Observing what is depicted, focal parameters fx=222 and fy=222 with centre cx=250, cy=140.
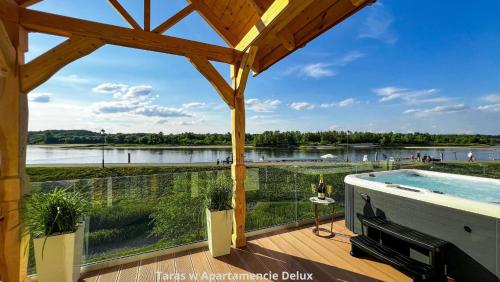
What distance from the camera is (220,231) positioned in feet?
9.09

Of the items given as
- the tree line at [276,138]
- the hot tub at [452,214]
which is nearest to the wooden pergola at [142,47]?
the hot tub at [452,214]

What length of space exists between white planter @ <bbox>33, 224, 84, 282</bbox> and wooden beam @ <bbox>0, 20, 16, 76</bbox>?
4.95 feet

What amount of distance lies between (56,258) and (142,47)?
2.28m

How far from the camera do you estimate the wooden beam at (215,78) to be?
2.83m

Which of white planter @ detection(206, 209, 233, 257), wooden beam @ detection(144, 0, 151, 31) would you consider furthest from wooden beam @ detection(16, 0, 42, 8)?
white planter @ detection(206, 209, 233, 257)

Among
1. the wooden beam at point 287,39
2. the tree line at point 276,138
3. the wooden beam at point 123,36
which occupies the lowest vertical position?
the tree line at point 276,138

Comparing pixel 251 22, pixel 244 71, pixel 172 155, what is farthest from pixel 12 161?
pixel 172 155

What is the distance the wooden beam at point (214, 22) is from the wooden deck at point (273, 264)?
112 inches

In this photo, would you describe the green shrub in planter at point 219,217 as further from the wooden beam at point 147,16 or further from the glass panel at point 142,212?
the wooden beam at point 147,16

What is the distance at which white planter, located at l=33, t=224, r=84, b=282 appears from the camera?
77.5 inches

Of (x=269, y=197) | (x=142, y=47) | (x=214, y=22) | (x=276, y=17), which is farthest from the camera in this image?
(x=269, y=197)

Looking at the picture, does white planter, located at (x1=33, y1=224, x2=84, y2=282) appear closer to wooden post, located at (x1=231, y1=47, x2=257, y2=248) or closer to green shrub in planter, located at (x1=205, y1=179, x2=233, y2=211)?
green shrub in planter, located at (x1=205, y1=179, x2=233, y2=211)

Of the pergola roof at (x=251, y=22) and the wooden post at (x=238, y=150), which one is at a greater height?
the pergola roof at (x=251, y=22)

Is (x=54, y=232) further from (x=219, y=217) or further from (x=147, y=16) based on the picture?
(x=147, y=16)
